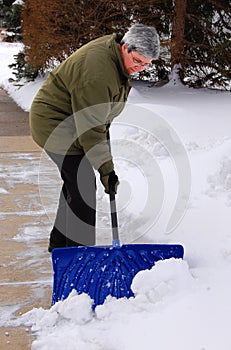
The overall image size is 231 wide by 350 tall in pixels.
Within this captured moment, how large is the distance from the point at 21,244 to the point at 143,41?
1.84 m

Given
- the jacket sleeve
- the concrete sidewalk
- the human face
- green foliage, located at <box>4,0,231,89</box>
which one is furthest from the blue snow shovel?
green foliage, located at <box>4,0,231,89</box>

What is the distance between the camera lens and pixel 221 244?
321cm

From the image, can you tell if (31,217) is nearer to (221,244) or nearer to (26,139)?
(221,244)

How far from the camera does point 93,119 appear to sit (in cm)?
273

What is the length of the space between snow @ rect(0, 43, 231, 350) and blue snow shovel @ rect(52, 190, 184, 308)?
0.09 metres

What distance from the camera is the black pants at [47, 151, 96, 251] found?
10.0ft

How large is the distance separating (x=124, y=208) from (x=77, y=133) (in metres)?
1.61

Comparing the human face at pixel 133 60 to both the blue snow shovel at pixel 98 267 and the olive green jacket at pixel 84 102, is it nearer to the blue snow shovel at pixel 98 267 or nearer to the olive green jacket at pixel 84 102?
the olive green jacket at pixel 84 102

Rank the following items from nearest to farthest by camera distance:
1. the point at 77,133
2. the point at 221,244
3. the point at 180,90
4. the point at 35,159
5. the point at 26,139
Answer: the point at 77,133 → the point at 221,244 → the point at 35,159 → the point at 26,139 → the point at 180,90

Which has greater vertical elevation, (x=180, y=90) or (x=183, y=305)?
(x=183, y=305)

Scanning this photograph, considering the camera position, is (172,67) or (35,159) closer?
(35,159)

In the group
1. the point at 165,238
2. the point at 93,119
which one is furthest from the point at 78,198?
the point at 165,238

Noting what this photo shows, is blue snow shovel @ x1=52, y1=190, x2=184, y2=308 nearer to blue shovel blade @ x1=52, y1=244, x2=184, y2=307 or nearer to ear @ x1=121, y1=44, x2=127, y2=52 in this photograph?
blue shovel blade @ x1=52, y1=244, x2=184, y2=307

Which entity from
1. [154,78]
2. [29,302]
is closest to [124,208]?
[29,302]
